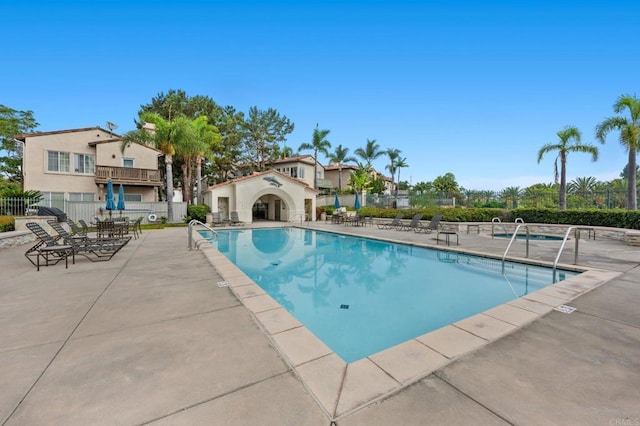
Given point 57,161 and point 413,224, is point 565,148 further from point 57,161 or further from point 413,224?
point 57,161

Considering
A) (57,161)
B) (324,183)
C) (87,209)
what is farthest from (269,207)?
(57,161)

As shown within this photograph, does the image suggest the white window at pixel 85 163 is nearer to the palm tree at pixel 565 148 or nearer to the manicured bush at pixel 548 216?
the manicured bush at pixel 548 216

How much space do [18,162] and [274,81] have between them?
3015cm

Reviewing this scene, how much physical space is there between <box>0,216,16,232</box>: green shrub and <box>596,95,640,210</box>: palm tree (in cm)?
3043

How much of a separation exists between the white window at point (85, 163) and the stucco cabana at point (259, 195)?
854 centimetres

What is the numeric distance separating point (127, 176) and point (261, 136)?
1838 cm

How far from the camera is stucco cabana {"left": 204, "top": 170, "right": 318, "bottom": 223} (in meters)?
22.7

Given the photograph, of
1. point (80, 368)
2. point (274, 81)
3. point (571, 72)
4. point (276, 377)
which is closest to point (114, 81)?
point (274, 81)

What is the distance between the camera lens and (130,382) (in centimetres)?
245

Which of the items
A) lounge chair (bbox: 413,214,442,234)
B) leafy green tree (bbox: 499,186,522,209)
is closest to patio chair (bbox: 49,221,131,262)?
lounge chair (bbox: 413,214,442,234)

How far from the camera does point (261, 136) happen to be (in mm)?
36500

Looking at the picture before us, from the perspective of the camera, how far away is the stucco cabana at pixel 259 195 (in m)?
22.7

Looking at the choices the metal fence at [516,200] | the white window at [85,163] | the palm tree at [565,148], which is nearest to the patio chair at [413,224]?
the metal fence at [516,200]

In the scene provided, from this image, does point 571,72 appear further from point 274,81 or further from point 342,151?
point 342,151
